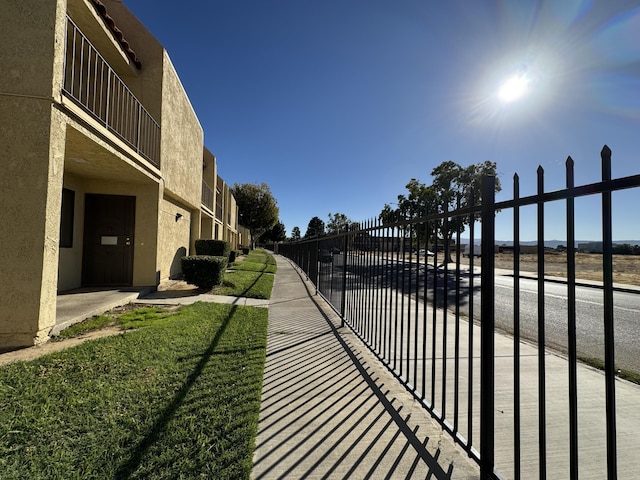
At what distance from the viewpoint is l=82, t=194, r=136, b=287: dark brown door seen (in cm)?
875

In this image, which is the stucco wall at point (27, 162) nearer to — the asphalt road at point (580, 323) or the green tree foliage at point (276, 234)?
the asphalt road at point (580, 323)

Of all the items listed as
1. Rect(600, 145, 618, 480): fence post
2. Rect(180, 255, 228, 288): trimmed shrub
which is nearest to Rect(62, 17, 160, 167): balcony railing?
Rect(180, 255, 228, 288): trimmed shrub

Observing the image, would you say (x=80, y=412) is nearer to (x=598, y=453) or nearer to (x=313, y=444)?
(x=313, y=444)

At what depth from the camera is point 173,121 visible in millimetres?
10469

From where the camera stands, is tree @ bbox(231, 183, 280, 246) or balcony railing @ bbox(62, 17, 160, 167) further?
tree @ bbox(231, 183, 280, 246)

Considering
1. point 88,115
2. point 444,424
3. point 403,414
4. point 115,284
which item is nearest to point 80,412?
point 403,414

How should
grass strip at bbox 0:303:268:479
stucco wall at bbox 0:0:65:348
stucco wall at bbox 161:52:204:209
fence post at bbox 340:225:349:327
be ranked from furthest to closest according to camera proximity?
stucco wall at bbox 161:52:204:209 < fence post at bbox 340:225:349:327 < stucco wall at bbox 0:0:65:348 < grass strip at bbox 0:303:268:479

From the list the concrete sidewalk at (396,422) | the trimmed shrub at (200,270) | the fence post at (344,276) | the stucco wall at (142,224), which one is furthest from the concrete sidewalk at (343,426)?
the stucco wall at (142,224)

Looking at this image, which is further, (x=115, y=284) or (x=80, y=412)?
(x=115, y=284)

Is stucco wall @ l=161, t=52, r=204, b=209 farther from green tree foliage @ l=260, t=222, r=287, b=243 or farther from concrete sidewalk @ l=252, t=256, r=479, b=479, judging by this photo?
green tree foliage @ l=260, t=222, r=287, b=243

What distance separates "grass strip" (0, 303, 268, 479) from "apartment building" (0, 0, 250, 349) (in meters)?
1.54

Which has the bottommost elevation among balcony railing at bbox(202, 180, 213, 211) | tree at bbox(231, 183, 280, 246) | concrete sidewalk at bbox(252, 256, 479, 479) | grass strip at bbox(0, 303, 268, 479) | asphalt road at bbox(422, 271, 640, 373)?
asphalt road at bbox(422, 271, 640, 373)

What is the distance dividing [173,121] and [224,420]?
10.1 metres

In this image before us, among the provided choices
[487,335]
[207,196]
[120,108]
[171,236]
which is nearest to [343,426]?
[487,335]
